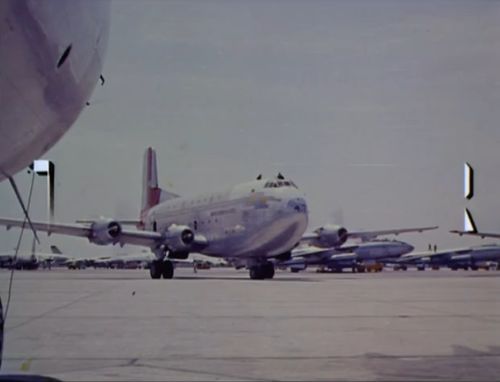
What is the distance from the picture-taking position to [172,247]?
39.8 meters

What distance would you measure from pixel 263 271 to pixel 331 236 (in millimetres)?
5241

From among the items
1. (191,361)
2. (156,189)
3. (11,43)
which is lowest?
(191,361)

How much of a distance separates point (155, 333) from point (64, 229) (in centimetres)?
2664

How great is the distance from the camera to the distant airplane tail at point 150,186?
51.1 m

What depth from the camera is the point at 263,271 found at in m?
38.0

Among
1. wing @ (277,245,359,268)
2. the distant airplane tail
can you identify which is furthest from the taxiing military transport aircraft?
wing @ (277,245,359,268)

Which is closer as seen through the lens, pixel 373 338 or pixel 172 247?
pixel 373 338

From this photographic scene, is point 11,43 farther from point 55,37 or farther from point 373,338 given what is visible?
point 373,338

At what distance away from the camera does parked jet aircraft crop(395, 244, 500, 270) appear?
7415cm

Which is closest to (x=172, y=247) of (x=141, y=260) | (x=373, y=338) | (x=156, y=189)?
(x=156, y=189)

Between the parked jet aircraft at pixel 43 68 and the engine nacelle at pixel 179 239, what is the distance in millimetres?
32137

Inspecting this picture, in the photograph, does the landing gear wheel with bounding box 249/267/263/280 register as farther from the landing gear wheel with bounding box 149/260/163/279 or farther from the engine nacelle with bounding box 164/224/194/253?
the landing gear wheel with bounding box 149/260/163/279

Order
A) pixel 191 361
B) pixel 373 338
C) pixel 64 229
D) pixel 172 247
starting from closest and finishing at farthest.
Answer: pixel 191 361 → pixel 373 338 → pixel 64 229 → pixel 172 247

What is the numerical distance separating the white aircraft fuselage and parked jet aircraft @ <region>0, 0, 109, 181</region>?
94.2ft
